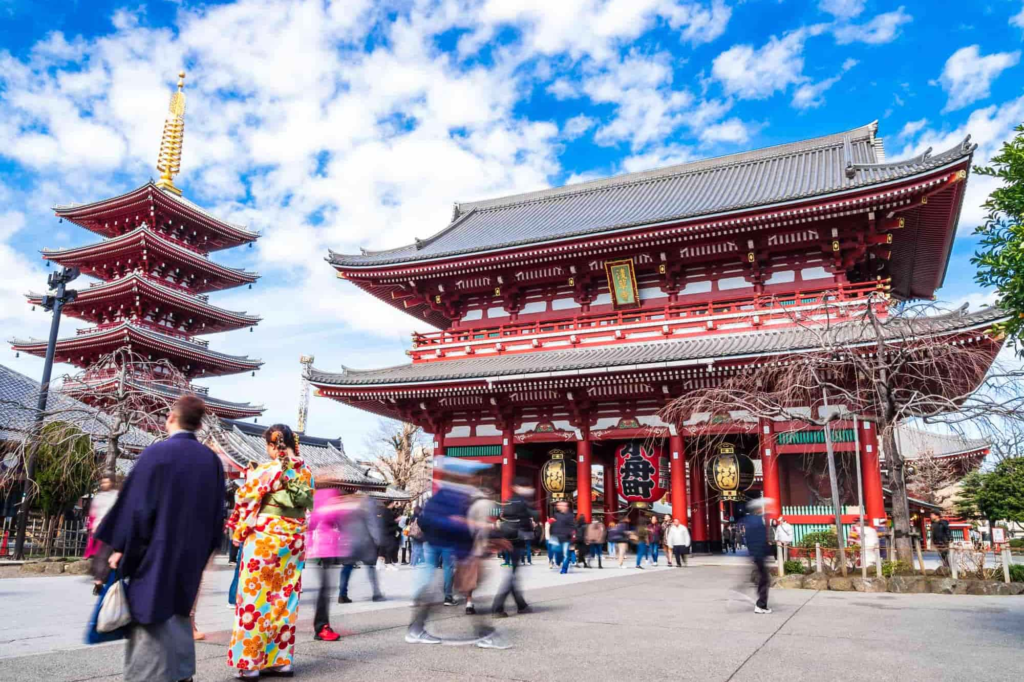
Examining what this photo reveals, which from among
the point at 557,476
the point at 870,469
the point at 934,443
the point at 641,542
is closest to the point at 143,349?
the point at 557,476

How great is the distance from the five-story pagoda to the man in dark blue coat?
1197 inches

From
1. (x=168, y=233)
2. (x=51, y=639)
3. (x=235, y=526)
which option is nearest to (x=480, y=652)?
(x=235, y=526)

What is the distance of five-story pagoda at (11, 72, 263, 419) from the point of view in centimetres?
3275

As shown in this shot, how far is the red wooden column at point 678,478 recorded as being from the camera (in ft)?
58.4

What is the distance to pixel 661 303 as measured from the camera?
1969 centimetres

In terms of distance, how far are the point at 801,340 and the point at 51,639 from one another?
48.3 ft

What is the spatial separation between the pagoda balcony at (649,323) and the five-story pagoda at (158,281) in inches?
652

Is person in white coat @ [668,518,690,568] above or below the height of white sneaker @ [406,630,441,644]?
above

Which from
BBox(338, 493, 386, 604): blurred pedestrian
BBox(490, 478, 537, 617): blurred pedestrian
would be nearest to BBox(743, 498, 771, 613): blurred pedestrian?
BBox(490, 478, 537, 617): blurred pedestrian

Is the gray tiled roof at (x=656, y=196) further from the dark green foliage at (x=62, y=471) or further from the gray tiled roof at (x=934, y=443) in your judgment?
the dark green foliage at (x=62, y=471)

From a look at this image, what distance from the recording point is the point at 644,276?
20.1 m

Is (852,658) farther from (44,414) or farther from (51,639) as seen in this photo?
(44,414)

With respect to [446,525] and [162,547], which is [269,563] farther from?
[446,525]

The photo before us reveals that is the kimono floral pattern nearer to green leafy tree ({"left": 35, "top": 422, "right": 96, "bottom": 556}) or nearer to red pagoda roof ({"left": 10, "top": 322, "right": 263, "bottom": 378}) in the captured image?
green leafy tree ({"left": 35, "top": 422, "right": 96, "bottom": 556})
